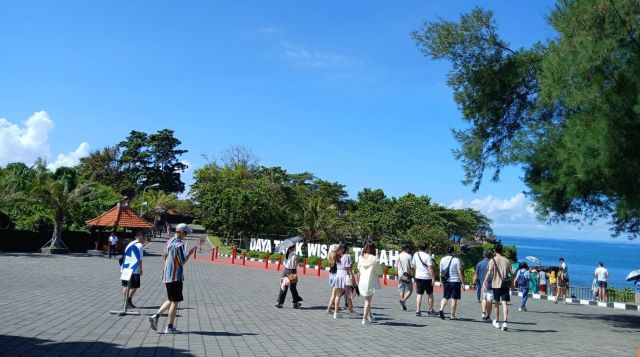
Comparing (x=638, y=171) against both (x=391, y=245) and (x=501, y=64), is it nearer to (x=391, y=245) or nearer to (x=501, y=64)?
(x=501, y=64)

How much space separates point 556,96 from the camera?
12.6 m

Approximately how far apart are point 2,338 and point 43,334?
0.59m

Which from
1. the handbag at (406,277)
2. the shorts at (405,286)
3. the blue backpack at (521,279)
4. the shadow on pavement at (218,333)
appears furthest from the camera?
the blue backpack at (521,279)

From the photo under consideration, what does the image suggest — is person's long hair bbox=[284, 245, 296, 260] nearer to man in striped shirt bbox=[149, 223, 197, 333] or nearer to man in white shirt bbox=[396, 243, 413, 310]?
man in white shirt bbox=[396, 243, 413, 310]

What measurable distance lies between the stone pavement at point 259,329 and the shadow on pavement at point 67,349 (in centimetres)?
1

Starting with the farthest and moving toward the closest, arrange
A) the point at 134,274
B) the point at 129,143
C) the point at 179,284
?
the point at 129,143, the point at 134,274, the point at 179,284

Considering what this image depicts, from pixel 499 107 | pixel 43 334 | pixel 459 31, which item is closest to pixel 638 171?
pixel 499 107

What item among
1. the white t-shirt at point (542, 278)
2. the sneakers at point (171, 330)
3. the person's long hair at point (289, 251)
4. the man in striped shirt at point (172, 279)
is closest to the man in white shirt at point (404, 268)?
the person's long hair at point (289, 251)

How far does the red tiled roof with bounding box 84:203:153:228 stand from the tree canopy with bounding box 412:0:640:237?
24.7 m

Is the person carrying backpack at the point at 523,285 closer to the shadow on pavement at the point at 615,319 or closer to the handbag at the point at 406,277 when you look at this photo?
the shadow on pavement at the point at 615,319

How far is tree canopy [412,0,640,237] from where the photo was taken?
38.9 feet

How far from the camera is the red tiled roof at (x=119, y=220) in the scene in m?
34.6

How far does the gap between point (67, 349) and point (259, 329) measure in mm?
3359

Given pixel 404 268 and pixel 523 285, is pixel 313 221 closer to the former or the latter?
pixel 523 285
